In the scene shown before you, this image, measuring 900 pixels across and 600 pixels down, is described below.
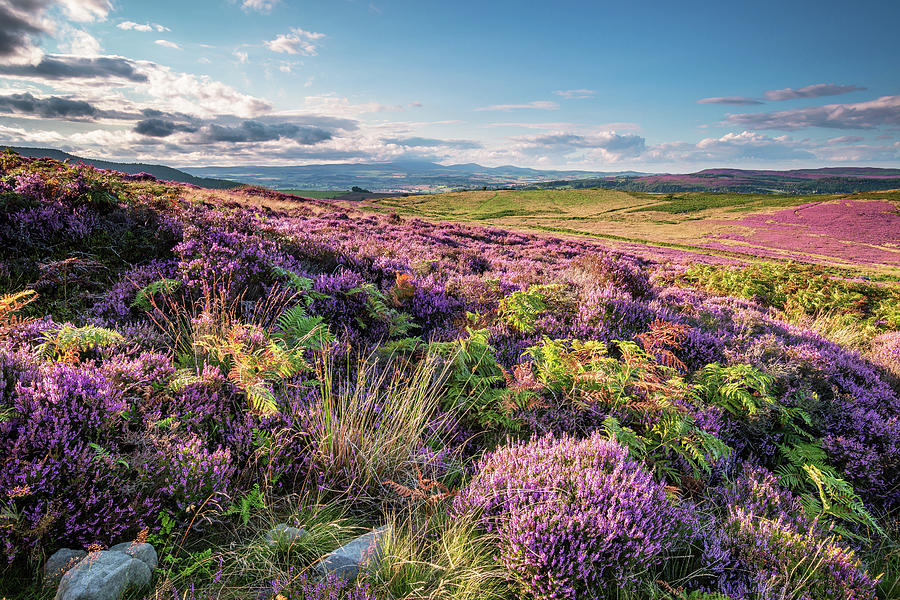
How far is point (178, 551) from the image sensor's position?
218cm

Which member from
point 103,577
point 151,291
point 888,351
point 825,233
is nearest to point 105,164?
point 151,291

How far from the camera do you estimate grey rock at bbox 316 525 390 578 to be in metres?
2.22

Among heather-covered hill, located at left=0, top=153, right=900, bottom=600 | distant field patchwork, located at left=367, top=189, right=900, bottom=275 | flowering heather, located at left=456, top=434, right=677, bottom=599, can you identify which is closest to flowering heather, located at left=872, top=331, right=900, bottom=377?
heather-covered hill, located at left=0, top=153, right=900, bottom=600

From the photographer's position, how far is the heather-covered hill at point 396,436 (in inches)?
89.6

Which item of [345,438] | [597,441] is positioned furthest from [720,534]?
[345,438]

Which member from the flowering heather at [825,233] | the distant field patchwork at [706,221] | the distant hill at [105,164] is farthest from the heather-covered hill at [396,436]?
the flowering heather at [825,233]

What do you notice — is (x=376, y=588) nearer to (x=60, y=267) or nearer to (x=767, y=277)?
(x=60, y=267)

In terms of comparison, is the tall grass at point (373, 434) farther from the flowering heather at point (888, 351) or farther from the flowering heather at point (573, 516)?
the flowering heather at point (888, 351)

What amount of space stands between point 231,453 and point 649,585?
2796mm

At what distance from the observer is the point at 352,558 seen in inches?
90.2

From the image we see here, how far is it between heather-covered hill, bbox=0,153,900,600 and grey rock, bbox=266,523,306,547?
52 mm

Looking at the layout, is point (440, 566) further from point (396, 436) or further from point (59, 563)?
point (59, 563)

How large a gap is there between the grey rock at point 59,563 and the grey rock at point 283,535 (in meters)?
0.90

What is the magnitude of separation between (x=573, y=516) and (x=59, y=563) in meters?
2.79
